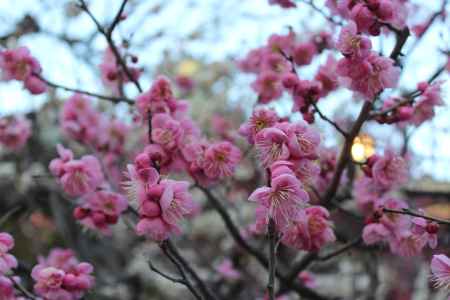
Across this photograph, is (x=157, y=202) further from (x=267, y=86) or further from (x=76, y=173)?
(x=267, y=86)

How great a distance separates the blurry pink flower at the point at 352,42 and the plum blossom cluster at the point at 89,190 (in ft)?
3.18

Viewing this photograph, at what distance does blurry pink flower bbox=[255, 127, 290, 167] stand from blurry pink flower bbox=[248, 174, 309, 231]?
0.10m

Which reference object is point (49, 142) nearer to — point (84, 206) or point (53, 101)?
point (53, 101)

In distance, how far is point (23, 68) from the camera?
87.7 inches

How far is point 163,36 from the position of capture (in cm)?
497

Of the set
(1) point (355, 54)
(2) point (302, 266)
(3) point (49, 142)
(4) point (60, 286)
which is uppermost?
(1) point (355, 54)

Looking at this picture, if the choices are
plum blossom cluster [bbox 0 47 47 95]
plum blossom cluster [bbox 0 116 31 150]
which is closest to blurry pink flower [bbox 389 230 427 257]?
plum blossom cluster [bbox 0 47 47 95]

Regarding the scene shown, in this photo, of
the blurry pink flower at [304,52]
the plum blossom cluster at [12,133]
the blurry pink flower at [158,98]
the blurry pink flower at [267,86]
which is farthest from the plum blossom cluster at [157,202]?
the plum blossom cluster at [12,133]

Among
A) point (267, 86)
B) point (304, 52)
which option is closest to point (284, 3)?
point (304, 52)

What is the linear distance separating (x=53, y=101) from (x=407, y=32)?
4.28 m

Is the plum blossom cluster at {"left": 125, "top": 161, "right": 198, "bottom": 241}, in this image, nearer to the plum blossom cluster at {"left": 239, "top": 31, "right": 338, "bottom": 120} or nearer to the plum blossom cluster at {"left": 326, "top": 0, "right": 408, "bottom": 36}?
the plum blossom cluster at {"left": 326, "top": 0, "right": 408, "bottom": 36}

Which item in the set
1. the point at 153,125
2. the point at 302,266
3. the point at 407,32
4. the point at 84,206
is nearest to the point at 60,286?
the point at 84,206

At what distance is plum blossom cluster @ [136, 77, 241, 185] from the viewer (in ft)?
5.90

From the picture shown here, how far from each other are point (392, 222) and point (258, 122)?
64 cm
